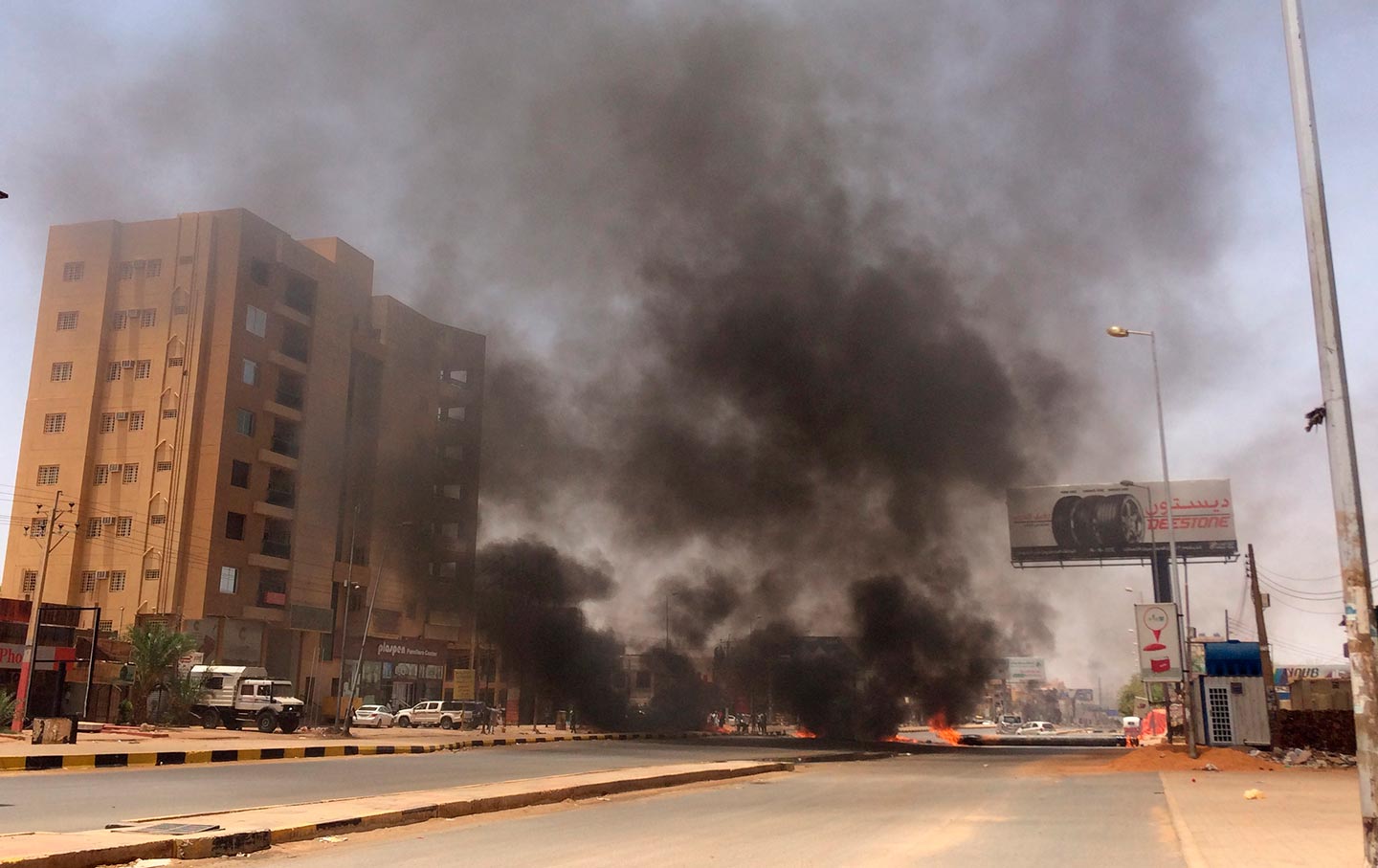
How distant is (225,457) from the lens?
173 ft

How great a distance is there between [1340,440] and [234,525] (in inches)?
2103

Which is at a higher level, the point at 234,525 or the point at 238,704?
the point at 234,525

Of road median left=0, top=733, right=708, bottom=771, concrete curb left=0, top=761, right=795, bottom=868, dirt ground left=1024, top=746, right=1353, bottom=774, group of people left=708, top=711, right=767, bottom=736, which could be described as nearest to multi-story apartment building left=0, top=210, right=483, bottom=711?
group of people left=708, top=711, right=767, bottom=736

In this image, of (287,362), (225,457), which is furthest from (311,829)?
(287,362)

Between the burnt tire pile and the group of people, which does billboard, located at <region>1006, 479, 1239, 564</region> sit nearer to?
the burnt tire pile

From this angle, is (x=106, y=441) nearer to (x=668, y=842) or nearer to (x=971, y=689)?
(x=971, y=689)

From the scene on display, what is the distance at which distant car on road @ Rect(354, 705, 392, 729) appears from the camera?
52.6 m

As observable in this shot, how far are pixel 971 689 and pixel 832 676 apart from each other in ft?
22.6

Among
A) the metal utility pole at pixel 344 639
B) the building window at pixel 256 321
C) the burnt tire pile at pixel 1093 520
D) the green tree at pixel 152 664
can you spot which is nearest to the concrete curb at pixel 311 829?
the metal utility pole at pixel 344 639

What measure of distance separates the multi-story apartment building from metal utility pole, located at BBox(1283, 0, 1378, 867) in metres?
43.6

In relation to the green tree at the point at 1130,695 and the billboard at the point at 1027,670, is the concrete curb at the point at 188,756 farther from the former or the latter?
the green tree at the point at 1130,695

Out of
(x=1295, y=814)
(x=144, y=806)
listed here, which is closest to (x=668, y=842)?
(x=144, y=806)

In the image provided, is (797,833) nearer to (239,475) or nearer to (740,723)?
(239,475)

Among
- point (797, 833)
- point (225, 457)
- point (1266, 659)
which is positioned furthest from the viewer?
point (225, 457)
